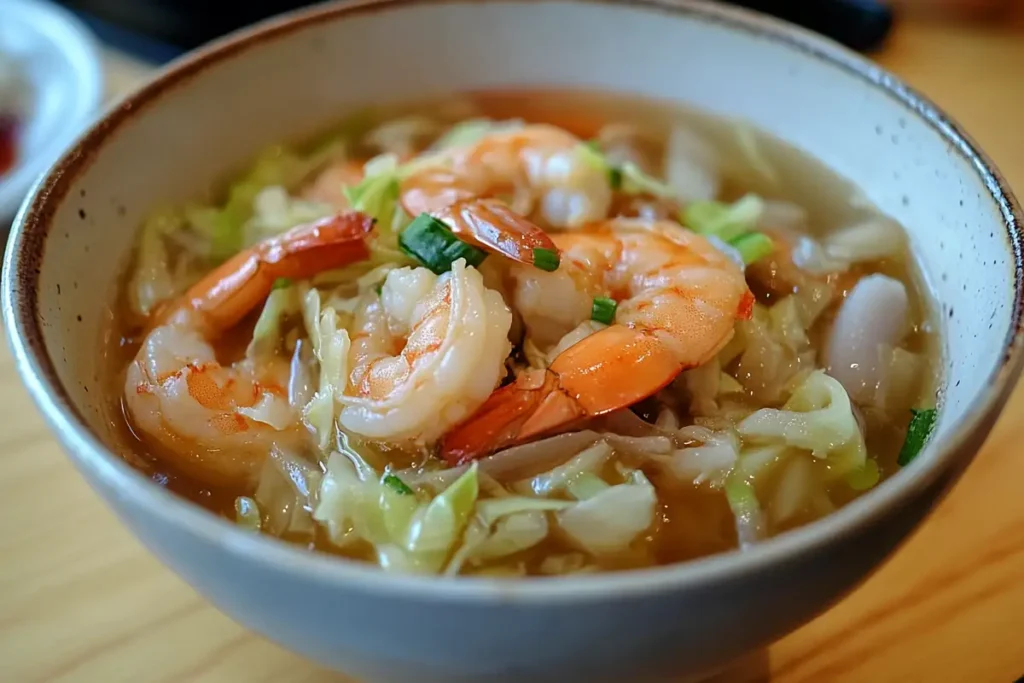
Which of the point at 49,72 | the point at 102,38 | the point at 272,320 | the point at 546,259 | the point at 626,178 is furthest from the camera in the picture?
the point at 102,38

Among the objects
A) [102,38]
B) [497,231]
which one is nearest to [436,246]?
[497,231]

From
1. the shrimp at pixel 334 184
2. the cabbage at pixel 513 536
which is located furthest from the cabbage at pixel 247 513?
the shrimp at pixel 334 184

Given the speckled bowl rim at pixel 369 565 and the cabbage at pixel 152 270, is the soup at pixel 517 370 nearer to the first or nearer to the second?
the cabbage at pixel 152 270

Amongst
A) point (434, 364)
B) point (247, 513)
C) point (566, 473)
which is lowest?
point (247, 513)

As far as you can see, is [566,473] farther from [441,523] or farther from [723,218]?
[723,218]

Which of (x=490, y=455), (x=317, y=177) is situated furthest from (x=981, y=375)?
(x=317, y=177)

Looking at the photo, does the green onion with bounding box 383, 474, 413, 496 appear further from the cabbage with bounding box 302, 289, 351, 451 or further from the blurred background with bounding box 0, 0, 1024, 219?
the blurred background with bounding box 0, 0, 1024, 219
